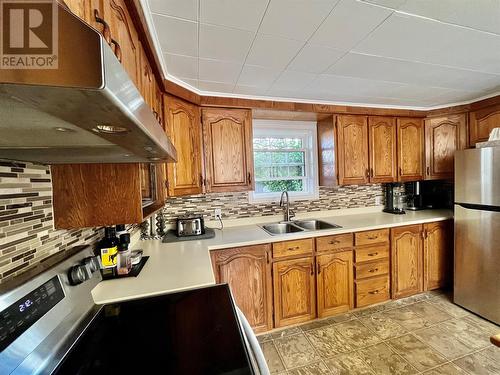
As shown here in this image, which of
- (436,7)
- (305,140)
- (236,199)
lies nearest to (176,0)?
(436,7)

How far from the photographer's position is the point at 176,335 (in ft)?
2.60

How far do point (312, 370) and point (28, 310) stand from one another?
5.71 ft

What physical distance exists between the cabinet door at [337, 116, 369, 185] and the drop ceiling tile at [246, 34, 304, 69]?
1.17m

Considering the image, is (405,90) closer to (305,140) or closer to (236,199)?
(305,140)

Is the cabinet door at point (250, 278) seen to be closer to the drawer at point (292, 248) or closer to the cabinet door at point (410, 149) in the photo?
the drawer at point (292, 248)

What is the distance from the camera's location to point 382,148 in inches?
103

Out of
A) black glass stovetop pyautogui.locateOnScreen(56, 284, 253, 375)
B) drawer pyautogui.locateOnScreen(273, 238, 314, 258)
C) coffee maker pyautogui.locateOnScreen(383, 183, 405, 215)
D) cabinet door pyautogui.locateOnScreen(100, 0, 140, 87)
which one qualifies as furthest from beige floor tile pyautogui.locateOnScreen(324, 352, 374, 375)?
cabinet door pyautogui.locateOnScreen(100, 0, 140, 87)

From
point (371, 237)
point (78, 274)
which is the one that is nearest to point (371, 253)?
point (371, 237)

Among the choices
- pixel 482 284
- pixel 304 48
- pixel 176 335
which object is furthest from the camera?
pixel 482 284

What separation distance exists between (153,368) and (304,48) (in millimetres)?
1700

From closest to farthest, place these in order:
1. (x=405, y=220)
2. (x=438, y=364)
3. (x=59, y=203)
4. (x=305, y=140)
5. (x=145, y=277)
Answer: (x=59, y=203) → (x=145, y=277) → (x=438, y=364) → (x=405, y=220) → (x=305, y=140)

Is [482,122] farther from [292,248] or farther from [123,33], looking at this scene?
[123,33]

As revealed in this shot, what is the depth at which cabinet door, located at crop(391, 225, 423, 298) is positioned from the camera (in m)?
2.37

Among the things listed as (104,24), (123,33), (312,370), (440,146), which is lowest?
(312,370)
